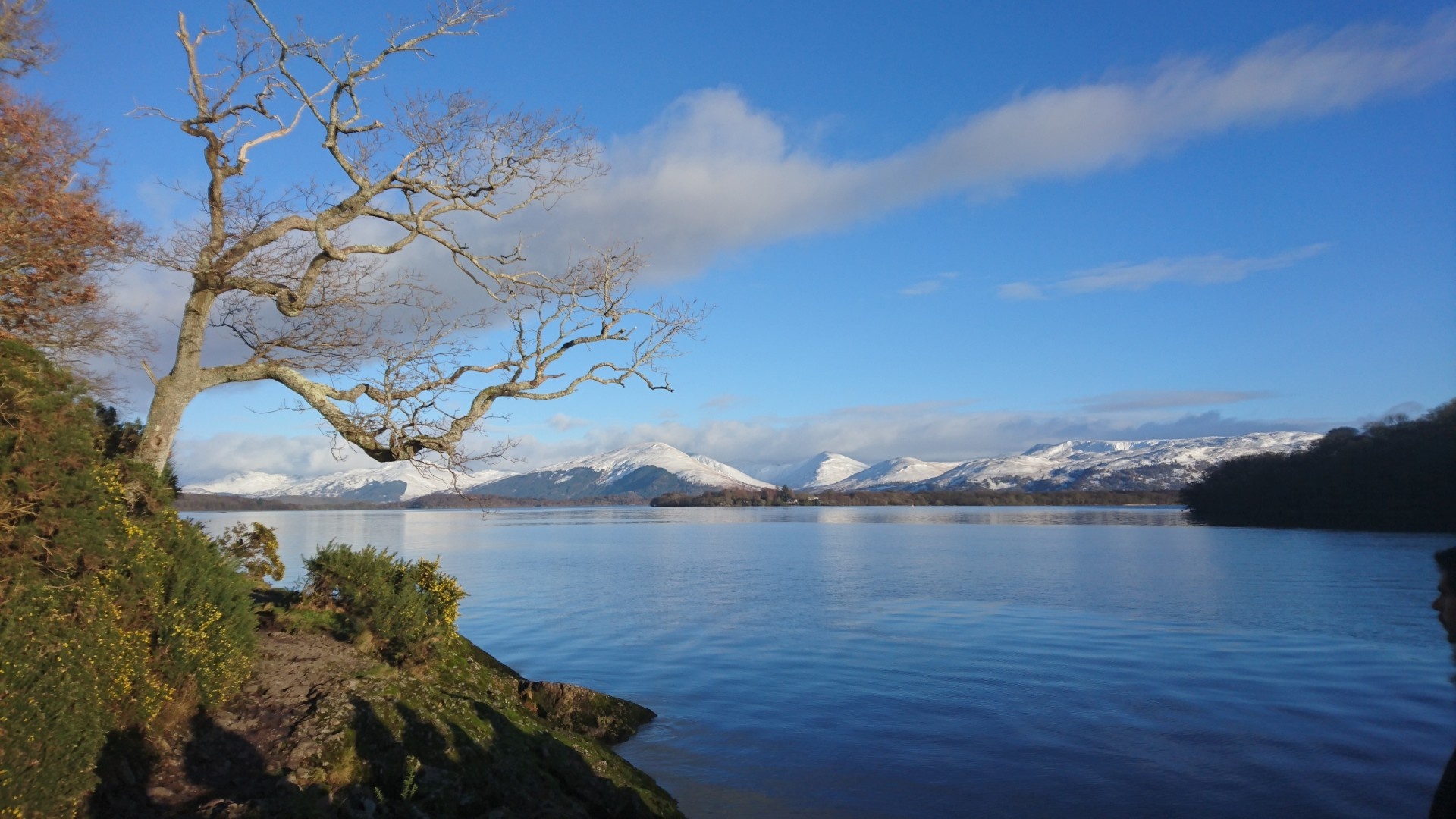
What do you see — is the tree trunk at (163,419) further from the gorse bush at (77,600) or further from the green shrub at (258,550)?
the gorse bush at (77,600)

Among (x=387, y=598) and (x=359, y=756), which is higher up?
(x=387, y=598)

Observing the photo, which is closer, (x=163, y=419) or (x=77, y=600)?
(x=77, y=600)

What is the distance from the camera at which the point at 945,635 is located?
24703 mm

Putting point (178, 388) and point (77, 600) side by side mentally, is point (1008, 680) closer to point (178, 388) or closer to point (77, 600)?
point (178, 388)

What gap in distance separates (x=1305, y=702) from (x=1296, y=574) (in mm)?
28314

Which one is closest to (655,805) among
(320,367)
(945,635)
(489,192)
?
(320,367)

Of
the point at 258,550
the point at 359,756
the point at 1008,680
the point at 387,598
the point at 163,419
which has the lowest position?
the point at 1008,680

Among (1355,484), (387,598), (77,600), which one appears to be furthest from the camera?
(1355,484)

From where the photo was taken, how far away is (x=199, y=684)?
Result: 8352 millimetres

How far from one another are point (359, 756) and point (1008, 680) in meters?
14.4

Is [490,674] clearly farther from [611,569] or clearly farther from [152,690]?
[611,569]

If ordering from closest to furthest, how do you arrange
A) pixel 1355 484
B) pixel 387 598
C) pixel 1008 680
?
pixel 387 598 < pixel 1008 680 < pixel 1355 484

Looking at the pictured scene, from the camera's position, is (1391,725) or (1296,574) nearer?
(1391,725)

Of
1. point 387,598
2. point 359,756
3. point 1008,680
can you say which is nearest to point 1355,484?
point 1008,680
